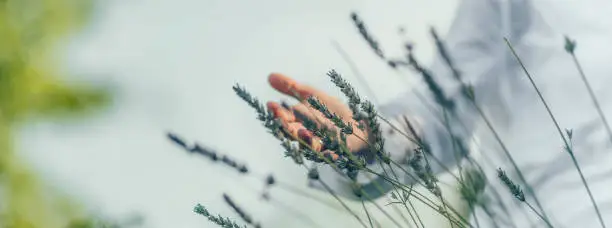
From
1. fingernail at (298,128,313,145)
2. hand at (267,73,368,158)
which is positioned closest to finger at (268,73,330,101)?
hand at (267,73,368,158)

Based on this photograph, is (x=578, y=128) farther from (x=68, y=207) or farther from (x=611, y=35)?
(x=68, y=207)

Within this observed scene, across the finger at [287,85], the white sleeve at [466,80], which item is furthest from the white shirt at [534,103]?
the finger at [287,85]

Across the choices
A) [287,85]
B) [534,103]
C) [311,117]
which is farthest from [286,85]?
[534,103]

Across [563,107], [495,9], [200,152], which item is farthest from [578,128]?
[200,152]

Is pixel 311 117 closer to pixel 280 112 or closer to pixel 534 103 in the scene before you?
pixel 280 112

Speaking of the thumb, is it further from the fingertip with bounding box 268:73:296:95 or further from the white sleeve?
the white sleeve

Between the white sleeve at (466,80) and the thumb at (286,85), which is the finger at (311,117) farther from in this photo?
the white sleeve at (466,80)

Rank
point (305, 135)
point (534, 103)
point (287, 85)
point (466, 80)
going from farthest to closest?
point (466, 80)
point (534, 103)
point (287, 85)
point (305, 135)
